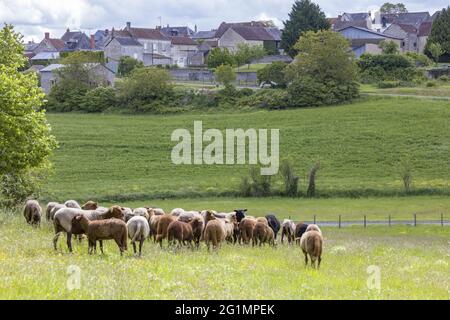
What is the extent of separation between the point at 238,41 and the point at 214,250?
137m

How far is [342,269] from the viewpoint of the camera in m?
20.8

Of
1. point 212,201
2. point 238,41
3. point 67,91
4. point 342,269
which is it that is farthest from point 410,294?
point 238,41

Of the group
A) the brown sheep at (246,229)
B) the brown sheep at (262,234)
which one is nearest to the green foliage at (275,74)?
the brown sheep at (246,229)

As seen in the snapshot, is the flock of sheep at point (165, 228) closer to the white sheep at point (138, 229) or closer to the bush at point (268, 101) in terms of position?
the white sheep at point (138, 229)

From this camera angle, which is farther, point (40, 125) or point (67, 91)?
point (67, 91)

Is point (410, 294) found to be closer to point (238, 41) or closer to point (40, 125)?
point (40, 125)

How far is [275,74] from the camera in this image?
109188 mm

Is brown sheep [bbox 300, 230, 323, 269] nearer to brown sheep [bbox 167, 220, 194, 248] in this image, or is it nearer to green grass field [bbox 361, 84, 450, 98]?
brown sheep [bbox 167, 220, 194, 248]

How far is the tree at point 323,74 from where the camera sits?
9975 centimetres

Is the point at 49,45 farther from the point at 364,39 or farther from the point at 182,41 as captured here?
the point at 364,39

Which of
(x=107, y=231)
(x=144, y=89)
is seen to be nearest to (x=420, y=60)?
(x=144, y=89)

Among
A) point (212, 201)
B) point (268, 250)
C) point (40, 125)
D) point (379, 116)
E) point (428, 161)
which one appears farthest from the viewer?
point (379, 116)

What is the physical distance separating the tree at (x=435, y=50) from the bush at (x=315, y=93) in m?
30.9

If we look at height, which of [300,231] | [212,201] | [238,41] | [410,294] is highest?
[238,41]
